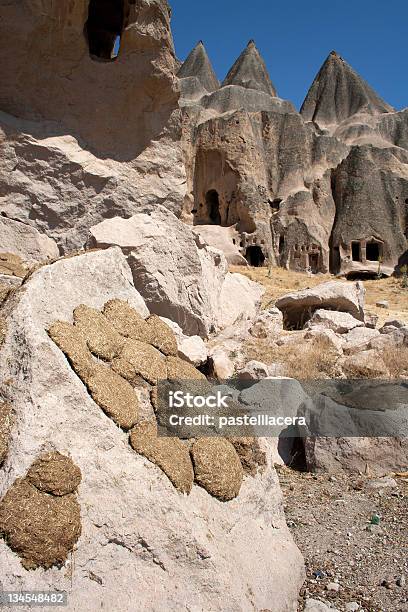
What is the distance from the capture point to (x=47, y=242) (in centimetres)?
662

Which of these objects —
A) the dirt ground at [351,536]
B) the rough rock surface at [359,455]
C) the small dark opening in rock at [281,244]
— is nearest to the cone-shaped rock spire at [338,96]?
the small dark opening in rock at [281,244]

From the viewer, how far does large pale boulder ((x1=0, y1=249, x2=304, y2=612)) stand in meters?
2.00

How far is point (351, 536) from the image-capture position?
9.67 ft

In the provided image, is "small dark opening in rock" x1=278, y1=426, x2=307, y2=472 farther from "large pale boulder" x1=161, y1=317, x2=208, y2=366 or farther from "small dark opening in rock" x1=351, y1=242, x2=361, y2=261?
"small dark opening in rock" x1=351, y1=242, x2=361, y2=261

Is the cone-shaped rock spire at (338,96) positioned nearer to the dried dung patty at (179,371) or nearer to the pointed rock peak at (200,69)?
the pointed rock peak at (200,69)

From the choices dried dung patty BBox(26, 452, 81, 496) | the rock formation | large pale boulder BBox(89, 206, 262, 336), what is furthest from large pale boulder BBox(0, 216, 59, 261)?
dried dung patty BBox(26, 452, 81, 496)

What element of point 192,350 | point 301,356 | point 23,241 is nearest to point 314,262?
point 301,356

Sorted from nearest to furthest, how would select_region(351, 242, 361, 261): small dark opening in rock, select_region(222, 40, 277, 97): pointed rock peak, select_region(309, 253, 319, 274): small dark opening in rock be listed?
select_region(309, 253, 319, 274): small dark opening in rock < select_region(351, 242, 361, 261): small dark opening in rock < select_region(222, 40, 277, 97): pointed rock peak

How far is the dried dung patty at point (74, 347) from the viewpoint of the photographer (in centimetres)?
253

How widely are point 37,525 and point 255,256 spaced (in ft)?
64.4

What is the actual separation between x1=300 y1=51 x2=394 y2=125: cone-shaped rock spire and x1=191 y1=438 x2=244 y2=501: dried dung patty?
3406 centimetres

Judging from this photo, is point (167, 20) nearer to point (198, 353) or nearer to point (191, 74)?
point (198, 353)

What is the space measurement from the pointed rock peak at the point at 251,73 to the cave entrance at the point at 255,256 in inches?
591

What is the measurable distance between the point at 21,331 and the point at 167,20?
6564 mm
